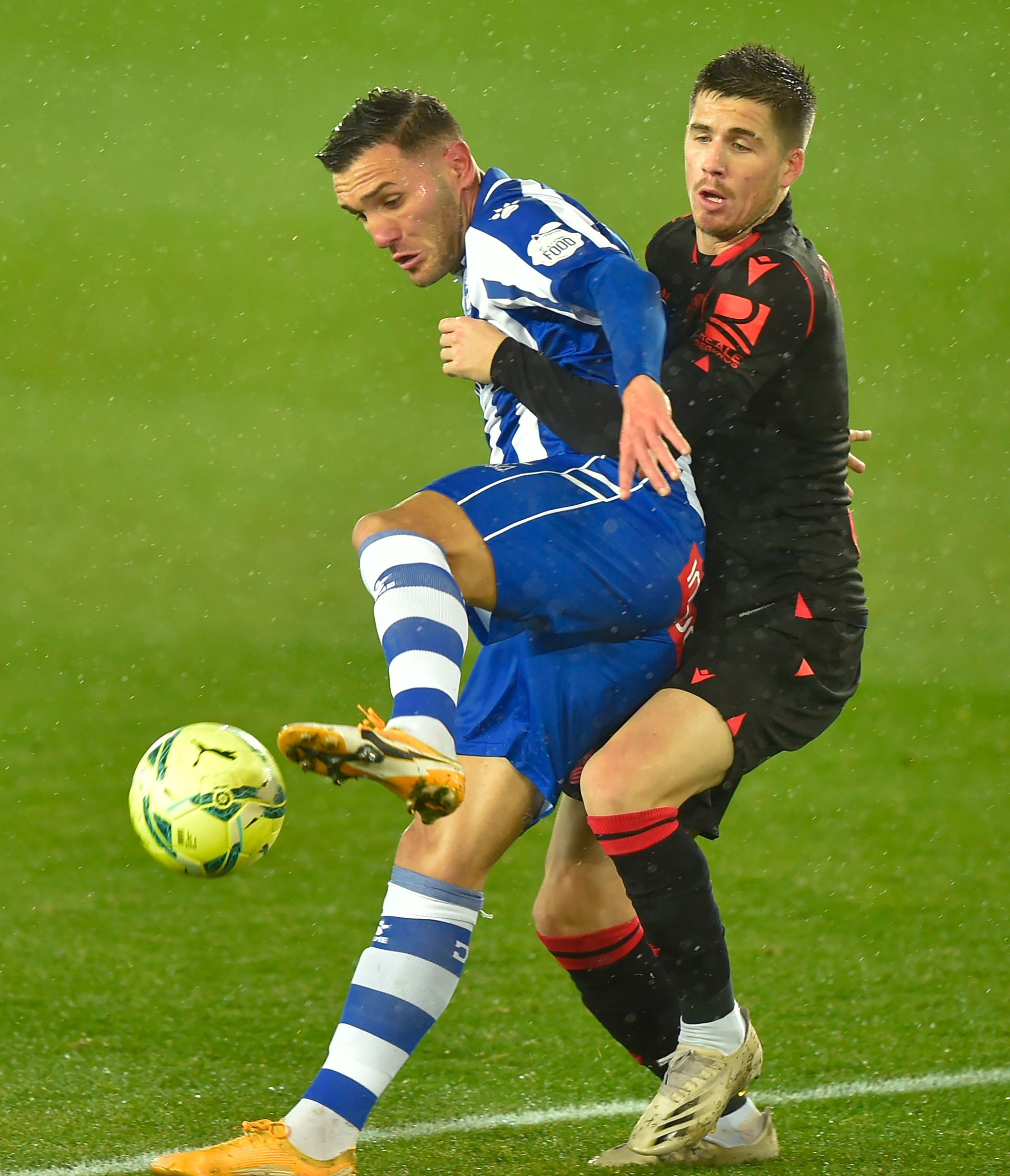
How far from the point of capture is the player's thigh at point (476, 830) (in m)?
2.91

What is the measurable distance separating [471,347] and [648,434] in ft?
1.66

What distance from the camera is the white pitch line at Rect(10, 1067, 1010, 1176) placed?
339 cm

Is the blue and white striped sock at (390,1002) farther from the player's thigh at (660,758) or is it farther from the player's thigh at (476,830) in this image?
the player's thigh at (660,758)

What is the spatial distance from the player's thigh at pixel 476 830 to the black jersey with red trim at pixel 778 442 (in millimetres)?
556

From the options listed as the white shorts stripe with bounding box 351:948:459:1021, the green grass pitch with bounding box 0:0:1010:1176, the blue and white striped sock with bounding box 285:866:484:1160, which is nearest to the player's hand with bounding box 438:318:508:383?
the blue and white striped sock with bounding box 285:866:484:1160

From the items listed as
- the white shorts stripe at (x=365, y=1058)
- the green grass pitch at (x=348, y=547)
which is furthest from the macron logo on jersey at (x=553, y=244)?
the green grass pitch at (x=348, y=547)

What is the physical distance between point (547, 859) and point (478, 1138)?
2.09ft

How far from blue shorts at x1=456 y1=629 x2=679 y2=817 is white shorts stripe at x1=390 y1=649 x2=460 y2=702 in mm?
386

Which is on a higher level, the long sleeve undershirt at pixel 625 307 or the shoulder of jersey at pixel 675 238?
the shoulder of jersey at pixel 675 238

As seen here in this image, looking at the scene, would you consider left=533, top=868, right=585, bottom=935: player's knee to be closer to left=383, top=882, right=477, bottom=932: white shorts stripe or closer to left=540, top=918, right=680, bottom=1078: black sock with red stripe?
left=540, top=918, right=680, bottom=1078: black sock with red stripe

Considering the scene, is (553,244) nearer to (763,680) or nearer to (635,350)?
(635,350)

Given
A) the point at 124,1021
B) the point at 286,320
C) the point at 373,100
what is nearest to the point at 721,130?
the point at 373,100

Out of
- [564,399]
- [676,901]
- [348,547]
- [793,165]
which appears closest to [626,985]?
[676,901]

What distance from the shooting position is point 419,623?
2.55m
